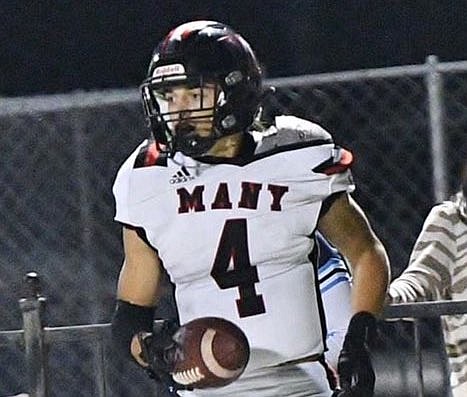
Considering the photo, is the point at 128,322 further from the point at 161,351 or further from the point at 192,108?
the point at 192,108

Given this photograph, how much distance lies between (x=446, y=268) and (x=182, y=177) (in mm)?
1378

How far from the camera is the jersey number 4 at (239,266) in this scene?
3.86 metres

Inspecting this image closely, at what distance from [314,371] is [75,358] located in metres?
3.08

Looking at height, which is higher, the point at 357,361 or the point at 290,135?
the point at 290,135

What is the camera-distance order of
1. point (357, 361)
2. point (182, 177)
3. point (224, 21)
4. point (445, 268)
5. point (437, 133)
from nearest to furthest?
A: point (357, 361) → point (182, 177) → point (445, 268) → point (437, 133) → point (224, 21)

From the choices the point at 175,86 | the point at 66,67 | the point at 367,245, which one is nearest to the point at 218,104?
the point at 175,86

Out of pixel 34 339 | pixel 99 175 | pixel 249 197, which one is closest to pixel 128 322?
pixel 249 197

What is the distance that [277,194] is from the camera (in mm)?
3885

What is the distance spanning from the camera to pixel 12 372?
6930 mm

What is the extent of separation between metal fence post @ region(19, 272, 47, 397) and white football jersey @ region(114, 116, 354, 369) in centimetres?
96

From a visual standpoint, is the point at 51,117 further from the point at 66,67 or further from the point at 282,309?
the point at 282,309

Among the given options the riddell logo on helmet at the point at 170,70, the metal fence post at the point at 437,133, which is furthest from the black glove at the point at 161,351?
the metal fence post at the point at 437,133

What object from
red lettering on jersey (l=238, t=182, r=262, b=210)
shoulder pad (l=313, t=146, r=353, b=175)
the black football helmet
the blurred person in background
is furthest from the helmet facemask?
the blurred person in background

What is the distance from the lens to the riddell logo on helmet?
3.86m
